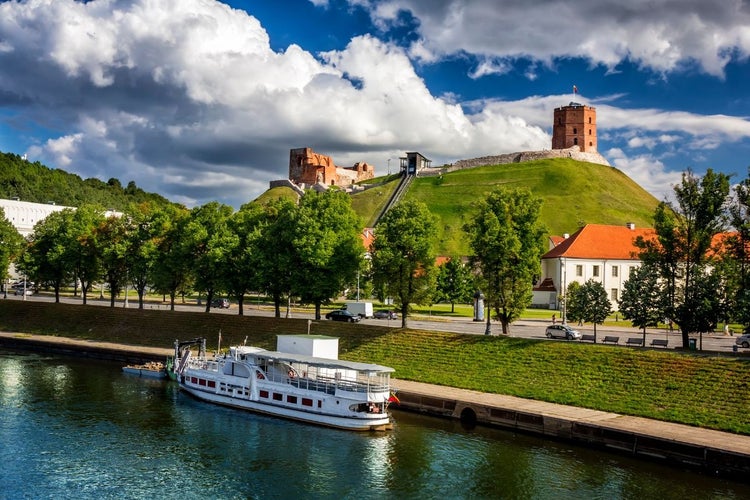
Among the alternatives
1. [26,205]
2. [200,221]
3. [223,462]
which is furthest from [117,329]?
[26,205]

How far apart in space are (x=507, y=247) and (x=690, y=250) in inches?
550

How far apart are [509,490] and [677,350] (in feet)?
74.5

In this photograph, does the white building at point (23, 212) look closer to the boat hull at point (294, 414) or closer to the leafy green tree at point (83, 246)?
the leafy green tree at point (83, 246)

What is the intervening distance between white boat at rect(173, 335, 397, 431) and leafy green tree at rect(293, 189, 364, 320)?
1474 centimetres

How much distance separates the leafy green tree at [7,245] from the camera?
317ft

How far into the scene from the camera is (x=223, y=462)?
34.2 m

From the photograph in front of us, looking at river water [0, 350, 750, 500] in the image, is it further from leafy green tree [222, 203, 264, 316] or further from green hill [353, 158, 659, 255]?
green hill [353, 158, 659, 255]

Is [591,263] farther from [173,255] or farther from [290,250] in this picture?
[173,255]

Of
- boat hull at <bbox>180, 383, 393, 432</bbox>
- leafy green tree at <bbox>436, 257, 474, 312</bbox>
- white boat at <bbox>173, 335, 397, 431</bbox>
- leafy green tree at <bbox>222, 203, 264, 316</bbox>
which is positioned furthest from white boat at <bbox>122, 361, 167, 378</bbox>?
leafy green tree at <bbox>436, 257, 474, 312</bbox>

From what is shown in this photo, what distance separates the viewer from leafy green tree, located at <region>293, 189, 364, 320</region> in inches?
2613

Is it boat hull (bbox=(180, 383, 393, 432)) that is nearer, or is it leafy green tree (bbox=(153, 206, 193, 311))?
boat hull (bbox=(180, 383, 393, 432))

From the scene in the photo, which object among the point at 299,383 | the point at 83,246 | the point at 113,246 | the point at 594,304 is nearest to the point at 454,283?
the point at 594,304

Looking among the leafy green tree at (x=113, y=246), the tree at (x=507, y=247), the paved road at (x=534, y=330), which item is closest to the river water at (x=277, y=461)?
the tree at (x=507, y=247)

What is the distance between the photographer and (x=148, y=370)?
5806cm
